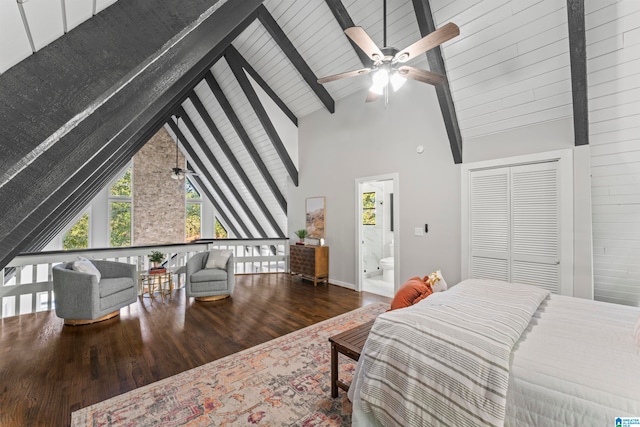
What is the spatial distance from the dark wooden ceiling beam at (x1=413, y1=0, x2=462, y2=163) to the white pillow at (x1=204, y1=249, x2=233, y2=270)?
3.70 meters

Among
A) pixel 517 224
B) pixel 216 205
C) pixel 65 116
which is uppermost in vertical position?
pixel 216 205

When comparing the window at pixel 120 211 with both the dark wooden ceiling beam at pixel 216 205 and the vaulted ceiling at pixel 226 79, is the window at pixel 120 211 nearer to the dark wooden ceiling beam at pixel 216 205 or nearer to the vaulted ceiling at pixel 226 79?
the dark wooden ceiling beam at pixel 216 205

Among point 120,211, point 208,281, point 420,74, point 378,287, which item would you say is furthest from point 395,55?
point 120,211

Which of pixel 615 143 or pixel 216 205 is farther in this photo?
pixel 216 205

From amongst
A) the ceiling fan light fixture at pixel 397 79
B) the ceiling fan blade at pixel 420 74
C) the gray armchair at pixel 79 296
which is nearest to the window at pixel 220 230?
the gray armchair at pixel 79 296

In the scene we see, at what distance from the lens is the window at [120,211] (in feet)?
25.4

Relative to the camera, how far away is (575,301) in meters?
2.01

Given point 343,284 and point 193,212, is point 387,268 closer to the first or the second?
point 343,284

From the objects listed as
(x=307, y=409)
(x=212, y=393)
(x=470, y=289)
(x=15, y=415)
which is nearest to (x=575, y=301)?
(x=470, y=289)

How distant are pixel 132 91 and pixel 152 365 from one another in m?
2.55

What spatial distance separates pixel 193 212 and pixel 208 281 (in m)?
5.96

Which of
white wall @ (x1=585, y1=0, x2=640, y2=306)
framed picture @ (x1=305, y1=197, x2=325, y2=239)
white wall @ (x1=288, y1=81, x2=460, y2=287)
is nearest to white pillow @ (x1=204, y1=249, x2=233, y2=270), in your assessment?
framed picture @ (x1=305, y1=197, x2=325, y2=239)

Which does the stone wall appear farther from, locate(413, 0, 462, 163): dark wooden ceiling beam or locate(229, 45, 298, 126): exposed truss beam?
locate(413, 0, 462, 163): dark wooden ceiling beam

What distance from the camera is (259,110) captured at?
5023 mm
